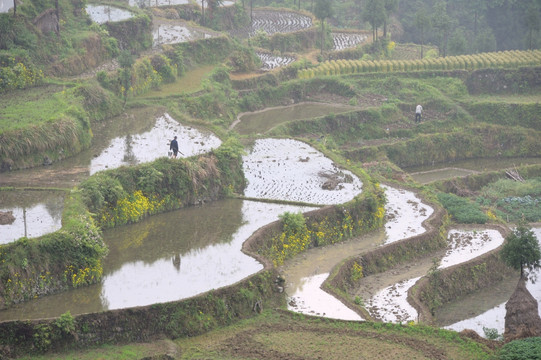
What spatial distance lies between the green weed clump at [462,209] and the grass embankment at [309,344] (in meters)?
11.8

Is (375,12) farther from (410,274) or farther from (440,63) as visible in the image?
(410,274)

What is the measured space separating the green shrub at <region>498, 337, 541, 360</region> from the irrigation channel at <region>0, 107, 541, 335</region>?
150 inches

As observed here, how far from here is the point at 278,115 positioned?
42.7 m

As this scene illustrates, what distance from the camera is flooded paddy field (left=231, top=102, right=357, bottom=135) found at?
39812 millimetres

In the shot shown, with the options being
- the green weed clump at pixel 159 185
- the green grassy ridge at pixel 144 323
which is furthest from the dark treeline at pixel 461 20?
the green grassy ridge at pixel 144 323

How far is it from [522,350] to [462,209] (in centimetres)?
1419

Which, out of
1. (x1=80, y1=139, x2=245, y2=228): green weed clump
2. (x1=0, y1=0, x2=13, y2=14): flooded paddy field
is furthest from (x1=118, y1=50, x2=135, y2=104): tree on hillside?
(x1=80, y1=139, x2=245, y2=228): green weed clump

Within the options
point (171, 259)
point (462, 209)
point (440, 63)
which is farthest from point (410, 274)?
point (440, 63)

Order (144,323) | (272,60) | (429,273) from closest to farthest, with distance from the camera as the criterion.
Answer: (144,323)
(429,273)
(272,60)

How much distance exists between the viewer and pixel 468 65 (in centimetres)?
5047

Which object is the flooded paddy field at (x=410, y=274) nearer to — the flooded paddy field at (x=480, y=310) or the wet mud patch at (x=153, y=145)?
the flooded paddy field at (x=480, y=310)

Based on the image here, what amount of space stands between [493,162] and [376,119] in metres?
5.91

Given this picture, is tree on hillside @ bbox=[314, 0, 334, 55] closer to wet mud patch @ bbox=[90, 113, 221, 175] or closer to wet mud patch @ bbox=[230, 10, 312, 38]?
wet mud patch @ bbox=[230, 10, 312, 38]

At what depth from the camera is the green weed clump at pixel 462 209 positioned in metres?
32.0
